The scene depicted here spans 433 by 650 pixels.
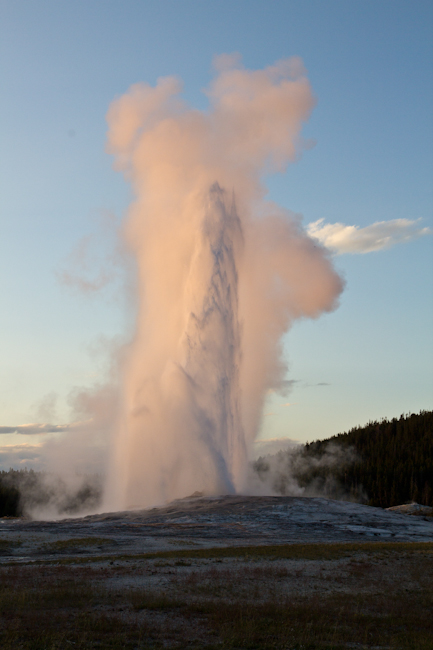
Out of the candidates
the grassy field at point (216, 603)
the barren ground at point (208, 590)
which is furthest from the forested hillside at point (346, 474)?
the grassy field at point (216, 603)

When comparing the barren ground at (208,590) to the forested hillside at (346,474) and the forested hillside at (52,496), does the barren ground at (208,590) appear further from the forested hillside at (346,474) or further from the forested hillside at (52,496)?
the forested hillside at (346,474)

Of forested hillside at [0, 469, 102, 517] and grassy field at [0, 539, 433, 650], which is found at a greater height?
grassy field at [0, 539, 433, 650]

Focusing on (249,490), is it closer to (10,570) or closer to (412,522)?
(412,522)

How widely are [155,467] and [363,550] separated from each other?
3502 centimetres

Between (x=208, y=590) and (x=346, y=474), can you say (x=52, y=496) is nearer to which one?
(x=346, y=474)

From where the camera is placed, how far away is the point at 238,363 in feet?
200

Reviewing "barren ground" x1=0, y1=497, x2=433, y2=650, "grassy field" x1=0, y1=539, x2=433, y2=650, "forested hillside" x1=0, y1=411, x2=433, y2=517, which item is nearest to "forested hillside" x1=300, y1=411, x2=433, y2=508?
"forested hillside" x1=0, y1=411, x2=433, y2=517

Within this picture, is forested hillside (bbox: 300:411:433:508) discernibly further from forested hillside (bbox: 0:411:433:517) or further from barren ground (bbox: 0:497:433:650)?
barren ground (bbox: 0:497:433:650)

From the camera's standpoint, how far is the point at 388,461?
380 feet

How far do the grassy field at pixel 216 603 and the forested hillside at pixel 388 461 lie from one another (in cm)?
8869

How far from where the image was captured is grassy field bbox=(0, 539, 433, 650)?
11.7 m

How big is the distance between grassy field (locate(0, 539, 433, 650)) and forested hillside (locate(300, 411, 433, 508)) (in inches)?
3492

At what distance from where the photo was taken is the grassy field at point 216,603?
11.7m

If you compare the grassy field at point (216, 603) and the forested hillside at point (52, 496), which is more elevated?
the grassy field at point (216, 603)
